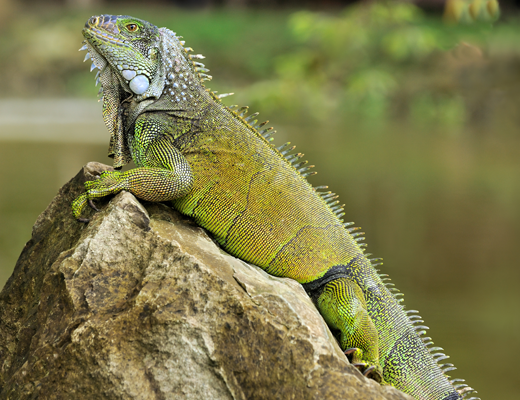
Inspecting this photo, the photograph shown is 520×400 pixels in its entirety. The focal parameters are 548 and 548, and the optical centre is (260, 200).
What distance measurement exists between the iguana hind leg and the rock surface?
1.38 ft

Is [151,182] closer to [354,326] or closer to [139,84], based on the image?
[139,84]

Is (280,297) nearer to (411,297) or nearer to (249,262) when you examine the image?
(249,262)

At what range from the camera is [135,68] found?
3.94m

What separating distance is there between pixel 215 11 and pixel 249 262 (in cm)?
2047

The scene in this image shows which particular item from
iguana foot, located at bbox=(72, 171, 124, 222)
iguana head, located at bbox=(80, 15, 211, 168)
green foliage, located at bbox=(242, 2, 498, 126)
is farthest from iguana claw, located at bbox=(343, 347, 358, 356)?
green foliage, located at bbox=(242, 2, 498, 126)

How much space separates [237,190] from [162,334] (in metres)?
1.29

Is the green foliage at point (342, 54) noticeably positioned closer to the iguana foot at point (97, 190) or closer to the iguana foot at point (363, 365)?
the iguana foot at point (97, 190)

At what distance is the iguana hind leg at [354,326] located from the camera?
3.91 m

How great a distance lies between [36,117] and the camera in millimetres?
16344

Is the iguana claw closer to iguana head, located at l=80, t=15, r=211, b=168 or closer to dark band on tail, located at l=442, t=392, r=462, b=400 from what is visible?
dark band on tail, located at l=442, t=392, r=462, b=400

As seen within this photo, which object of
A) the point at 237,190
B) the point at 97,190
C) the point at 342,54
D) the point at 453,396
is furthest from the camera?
the point at 342,54

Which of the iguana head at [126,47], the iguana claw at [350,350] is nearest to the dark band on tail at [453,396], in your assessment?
the iguana claw at [350,350]

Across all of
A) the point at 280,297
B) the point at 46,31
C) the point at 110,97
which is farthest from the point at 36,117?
the point at 280,297

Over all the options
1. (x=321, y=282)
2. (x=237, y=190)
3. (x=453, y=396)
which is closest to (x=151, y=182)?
(x=237, y=190)
